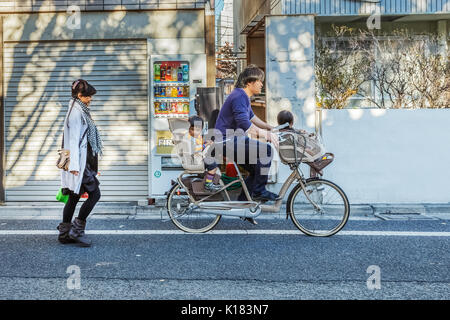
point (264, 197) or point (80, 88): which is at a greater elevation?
point (80, 88)

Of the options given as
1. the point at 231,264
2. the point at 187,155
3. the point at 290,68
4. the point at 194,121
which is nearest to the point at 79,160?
the point at 187,155

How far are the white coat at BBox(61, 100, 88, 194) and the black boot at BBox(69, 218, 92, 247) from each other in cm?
42

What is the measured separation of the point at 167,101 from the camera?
9.43m

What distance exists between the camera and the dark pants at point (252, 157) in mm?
6141

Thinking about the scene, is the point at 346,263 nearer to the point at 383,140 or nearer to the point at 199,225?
the point at 199,225

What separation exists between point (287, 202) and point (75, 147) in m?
2.47

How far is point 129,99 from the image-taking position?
9.66m

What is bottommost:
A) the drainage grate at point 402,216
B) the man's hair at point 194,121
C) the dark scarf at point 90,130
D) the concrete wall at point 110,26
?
the drainage grate at point 402,216

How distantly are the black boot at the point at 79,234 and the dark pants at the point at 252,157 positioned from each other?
1.80 metres

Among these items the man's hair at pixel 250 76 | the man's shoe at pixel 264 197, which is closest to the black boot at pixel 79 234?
the man's shoe at pixel 264 197

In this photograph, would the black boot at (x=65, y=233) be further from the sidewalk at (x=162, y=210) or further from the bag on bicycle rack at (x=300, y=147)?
the bag on bicycle rack at (x=300, y=147)

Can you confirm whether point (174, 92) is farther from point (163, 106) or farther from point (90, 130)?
point (90, 130)

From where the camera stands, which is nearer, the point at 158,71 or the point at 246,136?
the point at 246,136
